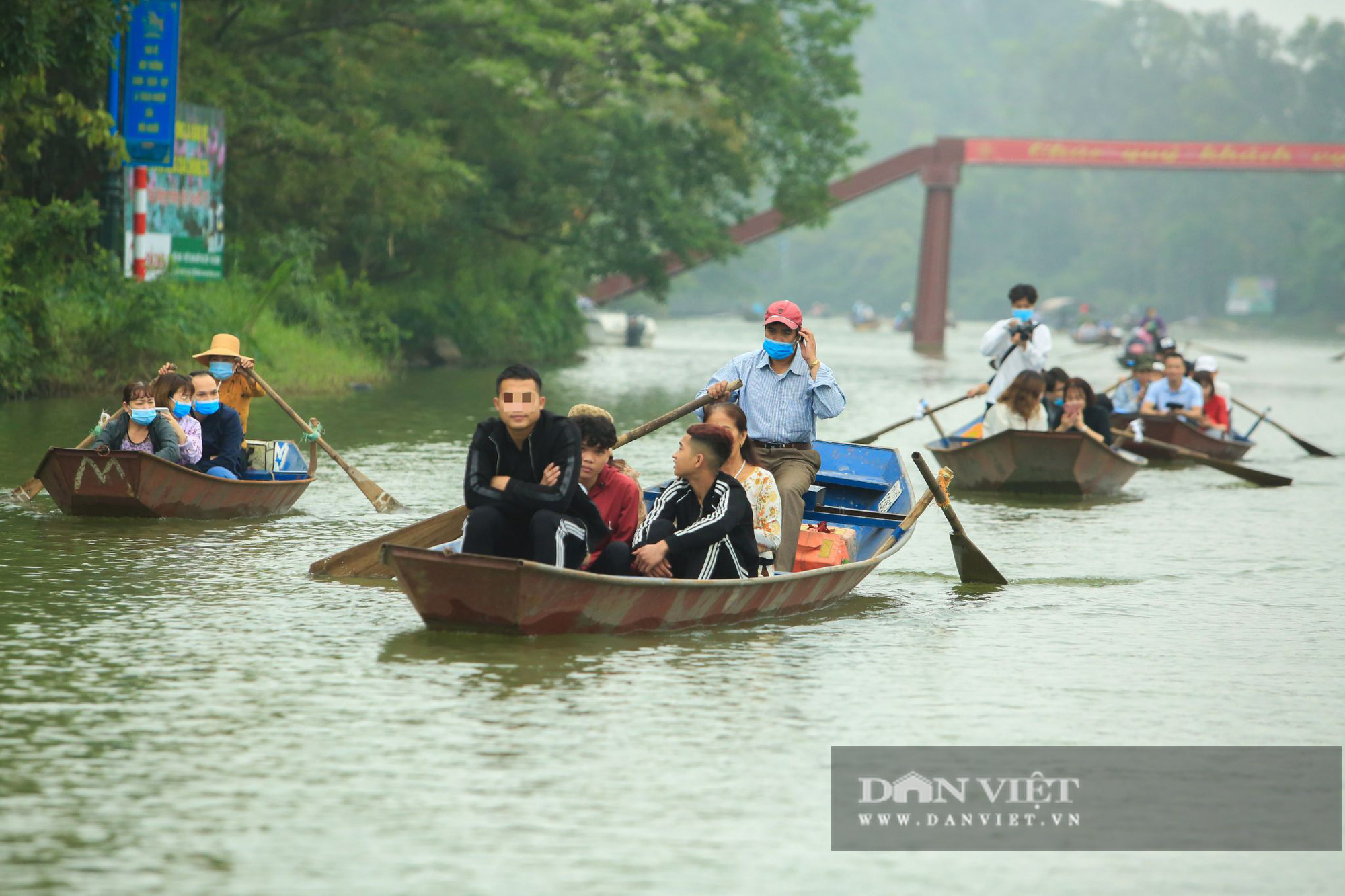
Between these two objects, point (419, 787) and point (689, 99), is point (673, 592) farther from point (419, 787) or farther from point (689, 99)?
point (689, 99)

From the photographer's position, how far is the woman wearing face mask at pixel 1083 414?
16.0 meters

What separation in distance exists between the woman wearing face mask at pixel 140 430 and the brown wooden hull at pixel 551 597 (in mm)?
4005

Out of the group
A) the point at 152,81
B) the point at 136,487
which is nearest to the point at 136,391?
the point at 136,487

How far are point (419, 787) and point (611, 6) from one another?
103 ft

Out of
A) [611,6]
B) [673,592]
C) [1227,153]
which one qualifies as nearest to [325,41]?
[611,6]

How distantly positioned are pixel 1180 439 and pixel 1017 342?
4452 mm

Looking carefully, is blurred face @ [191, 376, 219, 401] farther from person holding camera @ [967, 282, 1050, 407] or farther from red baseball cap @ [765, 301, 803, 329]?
person holding camera @ [967, 282, 1050, 407]

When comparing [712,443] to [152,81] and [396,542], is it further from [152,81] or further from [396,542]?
[152,81]

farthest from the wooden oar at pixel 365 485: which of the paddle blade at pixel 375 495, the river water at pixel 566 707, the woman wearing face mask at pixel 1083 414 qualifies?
the woman wearing face mask at pixel 1083 414

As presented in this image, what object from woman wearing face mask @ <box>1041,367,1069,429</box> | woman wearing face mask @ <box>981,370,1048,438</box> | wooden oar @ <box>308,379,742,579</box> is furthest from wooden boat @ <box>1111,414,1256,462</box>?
wooden oar @ <box>308,379,742,579</box>

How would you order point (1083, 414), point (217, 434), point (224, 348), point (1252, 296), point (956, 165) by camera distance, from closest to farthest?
point (217, 434) → point (224, 348) → point (1083, 414) → point (956, 165) → point (1252, 296)

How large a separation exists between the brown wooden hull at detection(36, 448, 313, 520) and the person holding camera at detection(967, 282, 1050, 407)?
669 cm

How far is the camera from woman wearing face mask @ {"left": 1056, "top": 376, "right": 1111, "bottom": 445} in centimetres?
1602

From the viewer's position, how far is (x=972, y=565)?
11.0 meters
